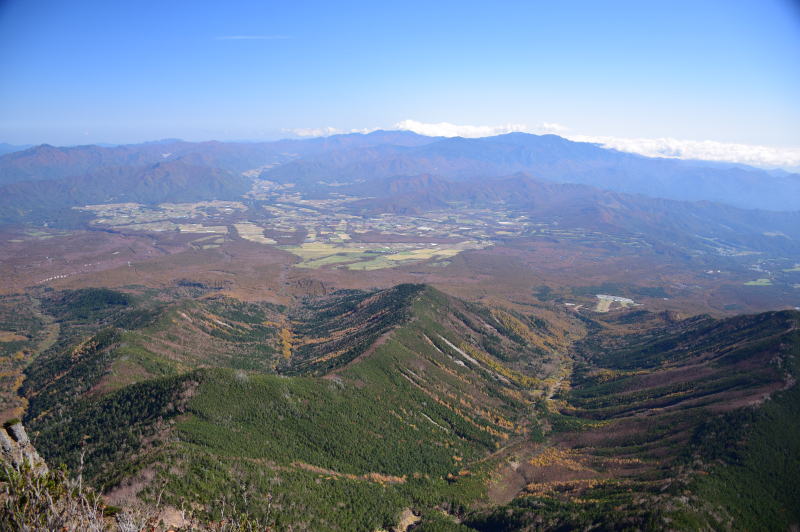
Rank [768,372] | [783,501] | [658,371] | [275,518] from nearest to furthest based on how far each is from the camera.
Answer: [275,518], [783,501], [768,372], [658,371]

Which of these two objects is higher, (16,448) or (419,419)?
(16,448)

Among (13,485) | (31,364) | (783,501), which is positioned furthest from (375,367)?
(31,364)

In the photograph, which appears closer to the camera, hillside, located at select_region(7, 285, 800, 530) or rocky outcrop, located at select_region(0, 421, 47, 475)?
rocky outcrop, located at select_region(0, 421, 47, 475)

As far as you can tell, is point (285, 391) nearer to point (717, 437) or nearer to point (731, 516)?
point (731, 516)

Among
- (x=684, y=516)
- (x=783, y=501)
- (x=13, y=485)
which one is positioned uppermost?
(x=13, y=485)

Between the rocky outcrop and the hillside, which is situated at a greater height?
the rocky outcrop
